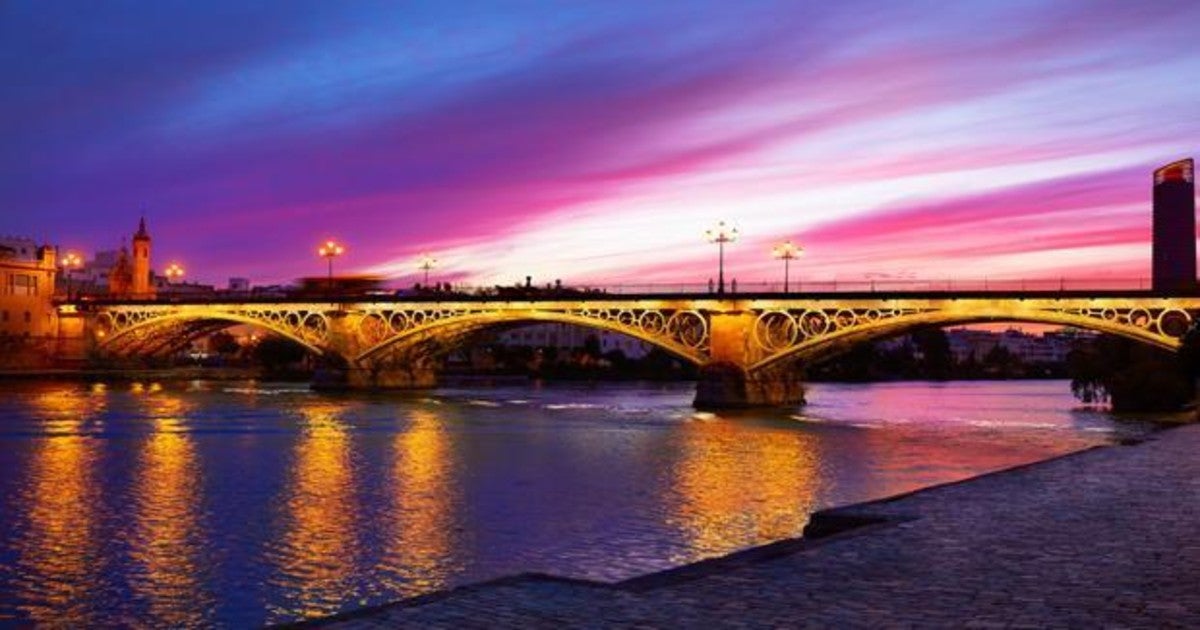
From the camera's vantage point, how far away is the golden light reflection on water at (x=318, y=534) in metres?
17.9

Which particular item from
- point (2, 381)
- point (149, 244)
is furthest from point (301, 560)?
point (149, 244)

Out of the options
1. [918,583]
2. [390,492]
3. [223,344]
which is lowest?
[390,492]

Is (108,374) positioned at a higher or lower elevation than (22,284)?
lower

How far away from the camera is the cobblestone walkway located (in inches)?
428

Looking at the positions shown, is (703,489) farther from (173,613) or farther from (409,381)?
(409,381)

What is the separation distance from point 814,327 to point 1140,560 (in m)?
68.1

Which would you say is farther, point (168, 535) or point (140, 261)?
point (140, 261)

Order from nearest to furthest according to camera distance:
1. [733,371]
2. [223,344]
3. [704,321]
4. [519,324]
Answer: [733,371], [704,321], [519,324], [223,344]

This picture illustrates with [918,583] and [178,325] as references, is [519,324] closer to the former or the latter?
[178,325]

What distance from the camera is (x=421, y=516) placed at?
27.2m

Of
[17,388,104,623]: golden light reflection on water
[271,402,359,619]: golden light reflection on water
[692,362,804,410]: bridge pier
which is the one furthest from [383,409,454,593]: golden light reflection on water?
[692,362,804,410]: bridge pier

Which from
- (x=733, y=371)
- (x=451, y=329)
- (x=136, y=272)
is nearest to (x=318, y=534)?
(x=733, y=371)

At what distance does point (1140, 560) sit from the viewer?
1377 cm

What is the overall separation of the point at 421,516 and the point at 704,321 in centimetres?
5294
